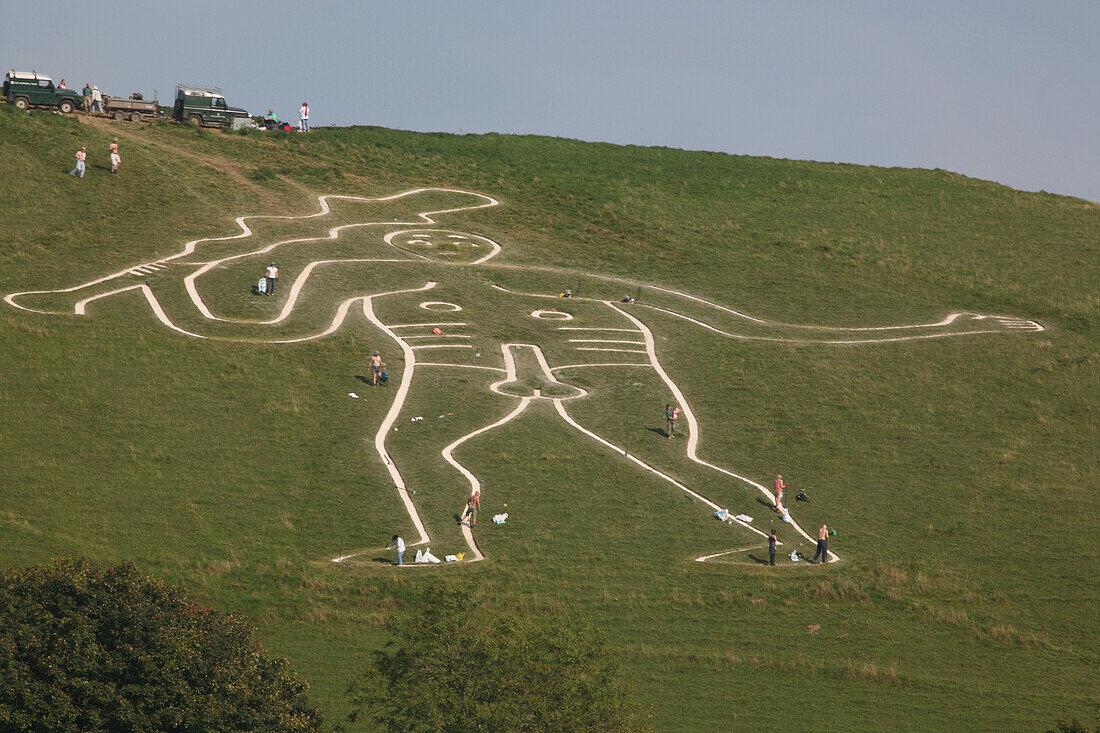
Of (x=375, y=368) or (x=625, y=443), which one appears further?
(x=375, y=368)

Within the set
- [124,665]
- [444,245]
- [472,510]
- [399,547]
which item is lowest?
[399,547]

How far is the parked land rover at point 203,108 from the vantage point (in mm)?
88062

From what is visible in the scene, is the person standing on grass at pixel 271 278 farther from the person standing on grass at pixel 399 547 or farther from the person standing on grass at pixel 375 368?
the person standing on grass at pixel 399 547

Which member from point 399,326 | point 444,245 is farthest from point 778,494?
point 444,245

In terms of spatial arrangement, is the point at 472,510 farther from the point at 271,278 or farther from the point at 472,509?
the point at 271,278

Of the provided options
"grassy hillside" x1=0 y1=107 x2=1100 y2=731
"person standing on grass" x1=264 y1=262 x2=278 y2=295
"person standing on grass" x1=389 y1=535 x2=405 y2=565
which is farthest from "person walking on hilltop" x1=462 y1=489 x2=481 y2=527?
"person standing on grass" x1=264 y1=262 x2=278 y2=295

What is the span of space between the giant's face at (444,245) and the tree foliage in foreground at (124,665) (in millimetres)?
50171

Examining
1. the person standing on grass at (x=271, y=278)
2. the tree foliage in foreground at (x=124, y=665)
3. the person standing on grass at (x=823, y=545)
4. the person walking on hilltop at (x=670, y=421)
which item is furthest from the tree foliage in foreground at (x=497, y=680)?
the person standing on grass at (x=271, y=278)

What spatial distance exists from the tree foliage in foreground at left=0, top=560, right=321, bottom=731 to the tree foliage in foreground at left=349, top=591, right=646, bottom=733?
233 cm

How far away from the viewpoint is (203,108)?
291ft

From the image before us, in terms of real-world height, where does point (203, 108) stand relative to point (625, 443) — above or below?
above

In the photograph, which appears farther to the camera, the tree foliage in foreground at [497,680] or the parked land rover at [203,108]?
the parked land rover at [203,108]

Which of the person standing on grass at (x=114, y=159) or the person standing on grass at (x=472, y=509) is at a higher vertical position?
the person standing on grass at (x=114, y=159)

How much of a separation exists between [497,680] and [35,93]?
74290 mm
